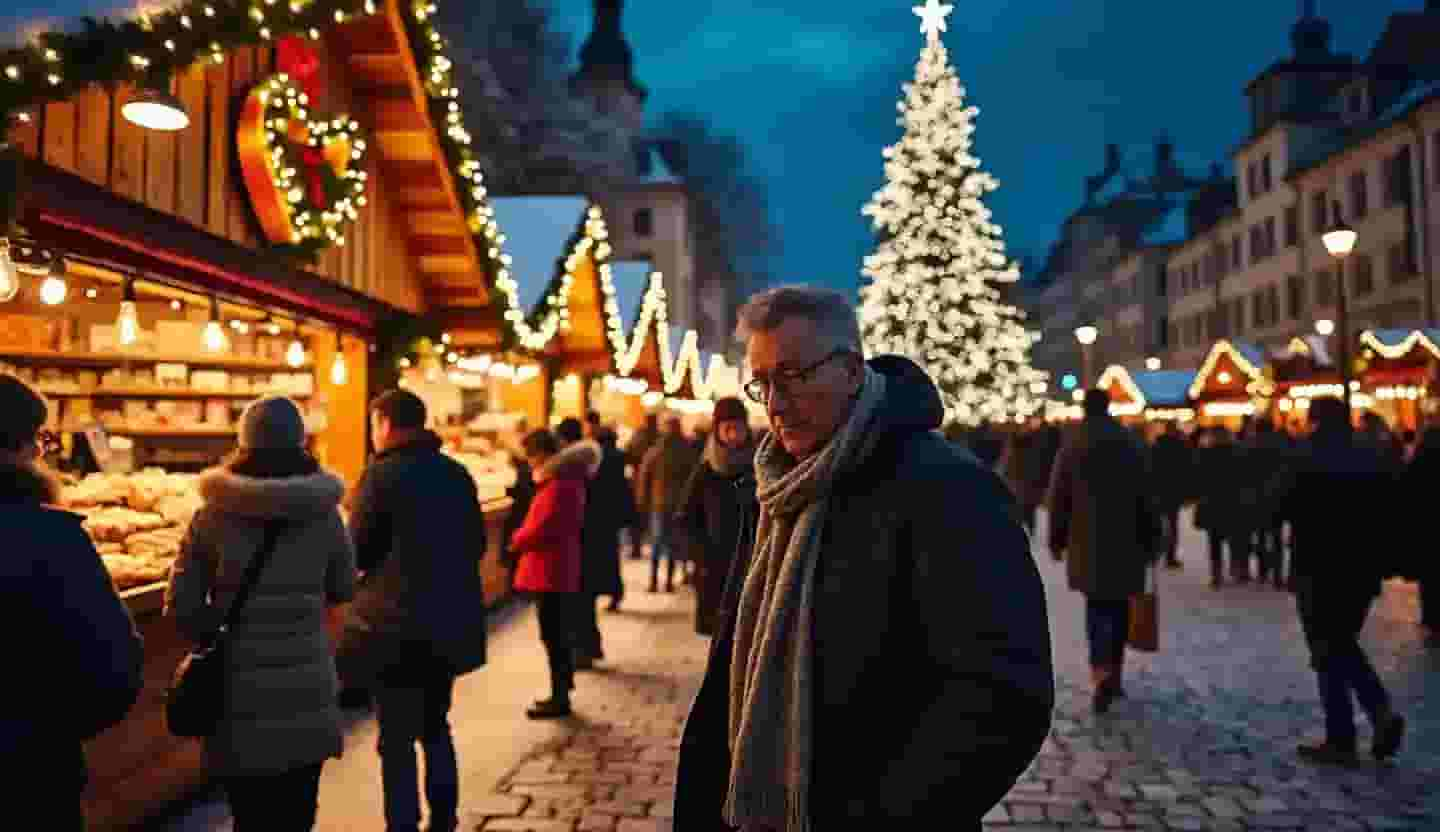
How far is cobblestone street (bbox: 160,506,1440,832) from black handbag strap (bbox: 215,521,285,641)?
210 cm

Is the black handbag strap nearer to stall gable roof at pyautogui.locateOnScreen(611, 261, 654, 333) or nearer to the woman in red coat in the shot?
the woman in red coat

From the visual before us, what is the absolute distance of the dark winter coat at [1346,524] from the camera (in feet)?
22.2

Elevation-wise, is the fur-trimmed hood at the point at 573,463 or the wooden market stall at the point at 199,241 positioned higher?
the wooden market stall at the point at 199,241

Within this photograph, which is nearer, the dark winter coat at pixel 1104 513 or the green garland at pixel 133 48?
the green garland at pixel 133 48

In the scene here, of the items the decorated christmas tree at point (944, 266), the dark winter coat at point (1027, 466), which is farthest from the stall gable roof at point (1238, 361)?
the dark winter coat at point (1027, 466)

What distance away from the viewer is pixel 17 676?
2.83 meters

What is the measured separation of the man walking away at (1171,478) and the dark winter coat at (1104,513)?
8.41 meters

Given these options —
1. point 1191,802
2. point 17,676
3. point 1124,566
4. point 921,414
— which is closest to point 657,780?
point 1191,802

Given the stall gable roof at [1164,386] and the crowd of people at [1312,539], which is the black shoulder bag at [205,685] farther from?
the stall gable roof at [1164,386]

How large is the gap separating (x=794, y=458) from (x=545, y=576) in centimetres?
566

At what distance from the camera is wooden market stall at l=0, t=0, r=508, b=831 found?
18.6 ft

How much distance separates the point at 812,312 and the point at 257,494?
2454 mm

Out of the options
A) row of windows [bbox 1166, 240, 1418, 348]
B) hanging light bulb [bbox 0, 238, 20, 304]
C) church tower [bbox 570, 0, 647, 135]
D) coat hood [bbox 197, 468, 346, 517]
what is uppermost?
church tower [bbox 570, 0, 647, 135]

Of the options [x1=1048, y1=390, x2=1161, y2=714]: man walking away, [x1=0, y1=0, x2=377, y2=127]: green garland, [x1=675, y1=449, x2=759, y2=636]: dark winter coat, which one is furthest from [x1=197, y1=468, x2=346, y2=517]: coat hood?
[x1=1048, y1=390, x2=1161, y2=714]: man walking away
